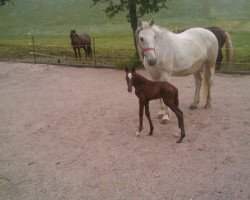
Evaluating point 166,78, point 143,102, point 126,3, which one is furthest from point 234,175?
point 126,3

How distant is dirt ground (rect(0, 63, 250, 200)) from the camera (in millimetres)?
5859

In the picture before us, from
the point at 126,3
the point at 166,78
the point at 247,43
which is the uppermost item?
the point at 126,3

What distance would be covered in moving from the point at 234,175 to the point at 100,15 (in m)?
30.8

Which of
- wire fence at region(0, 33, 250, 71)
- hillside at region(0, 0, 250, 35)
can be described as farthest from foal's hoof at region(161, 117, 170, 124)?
hillside at region(0, 0, 250, 35)

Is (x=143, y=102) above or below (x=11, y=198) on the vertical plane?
above

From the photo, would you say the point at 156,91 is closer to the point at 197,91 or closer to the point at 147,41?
the point at 147,41

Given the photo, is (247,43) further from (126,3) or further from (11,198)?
(11,198)

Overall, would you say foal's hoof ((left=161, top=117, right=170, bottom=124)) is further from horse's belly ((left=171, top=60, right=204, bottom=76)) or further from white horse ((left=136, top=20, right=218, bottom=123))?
horse's belly ((left=171, top=60, right=204, bottom=76))

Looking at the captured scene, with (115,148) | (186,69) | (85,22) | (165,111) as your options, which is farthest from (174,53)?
(85,22)

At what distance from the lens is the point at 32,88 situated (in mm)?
12477

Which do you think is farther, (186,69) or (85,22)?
(85,22)

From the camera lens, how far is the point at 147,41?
757cm

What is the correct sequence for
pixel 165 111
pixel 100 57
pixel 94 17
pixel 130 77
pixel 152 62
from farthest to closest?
pixel 94 17, pixel 100 57, pixel 165 111, pixel 152 62, pixel 130 77

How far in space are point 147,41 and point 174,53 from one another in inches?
40.8
